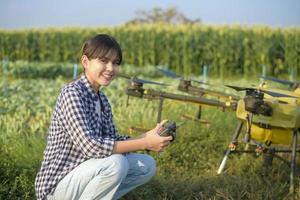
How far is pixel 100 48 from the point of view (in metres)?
2.91

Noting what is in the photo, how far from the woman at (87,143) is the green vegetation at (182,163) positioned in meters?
0.96

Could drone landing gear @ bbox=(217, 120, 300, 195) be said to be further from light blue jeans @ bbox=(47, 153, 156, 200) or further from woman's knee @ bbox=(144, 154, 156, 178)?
light blue jeans @ bbox=(47, 153, 156, 200)

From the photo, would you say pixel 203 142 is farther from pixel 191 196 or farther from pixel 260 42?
pixel 260 42

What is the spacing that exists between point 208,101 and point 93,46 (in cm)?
206

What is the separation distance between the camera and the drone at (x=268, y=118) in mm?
3965

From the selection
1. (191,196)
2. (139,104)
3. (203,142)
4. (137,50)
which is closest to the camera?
(191,196)

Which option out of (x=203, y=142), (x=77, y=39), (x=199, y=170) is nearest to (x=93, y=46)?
(x=199, y=170)

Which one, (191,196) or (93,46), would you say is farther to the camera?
(191,196)

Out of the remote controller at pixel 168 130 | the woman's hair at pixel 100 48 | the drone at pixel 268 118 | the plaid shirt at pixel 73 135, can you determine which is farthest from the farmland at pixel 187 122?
the woman's hair at pixel 100 48

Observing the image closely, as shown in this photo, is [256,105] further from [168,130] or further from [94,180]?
[94,180]

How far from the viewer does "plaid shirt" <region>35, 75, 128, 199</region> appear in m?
2.78

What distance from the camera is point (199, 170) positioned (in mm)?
4996

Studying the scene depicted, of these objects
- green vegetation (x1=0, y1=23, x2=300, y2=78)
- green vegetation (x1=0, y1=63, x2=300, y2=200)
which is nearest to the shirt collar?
green vegetation (x1=0, y1=63, x2=300, y2=200)

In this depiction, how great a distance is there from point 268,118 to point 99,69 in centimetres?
183
